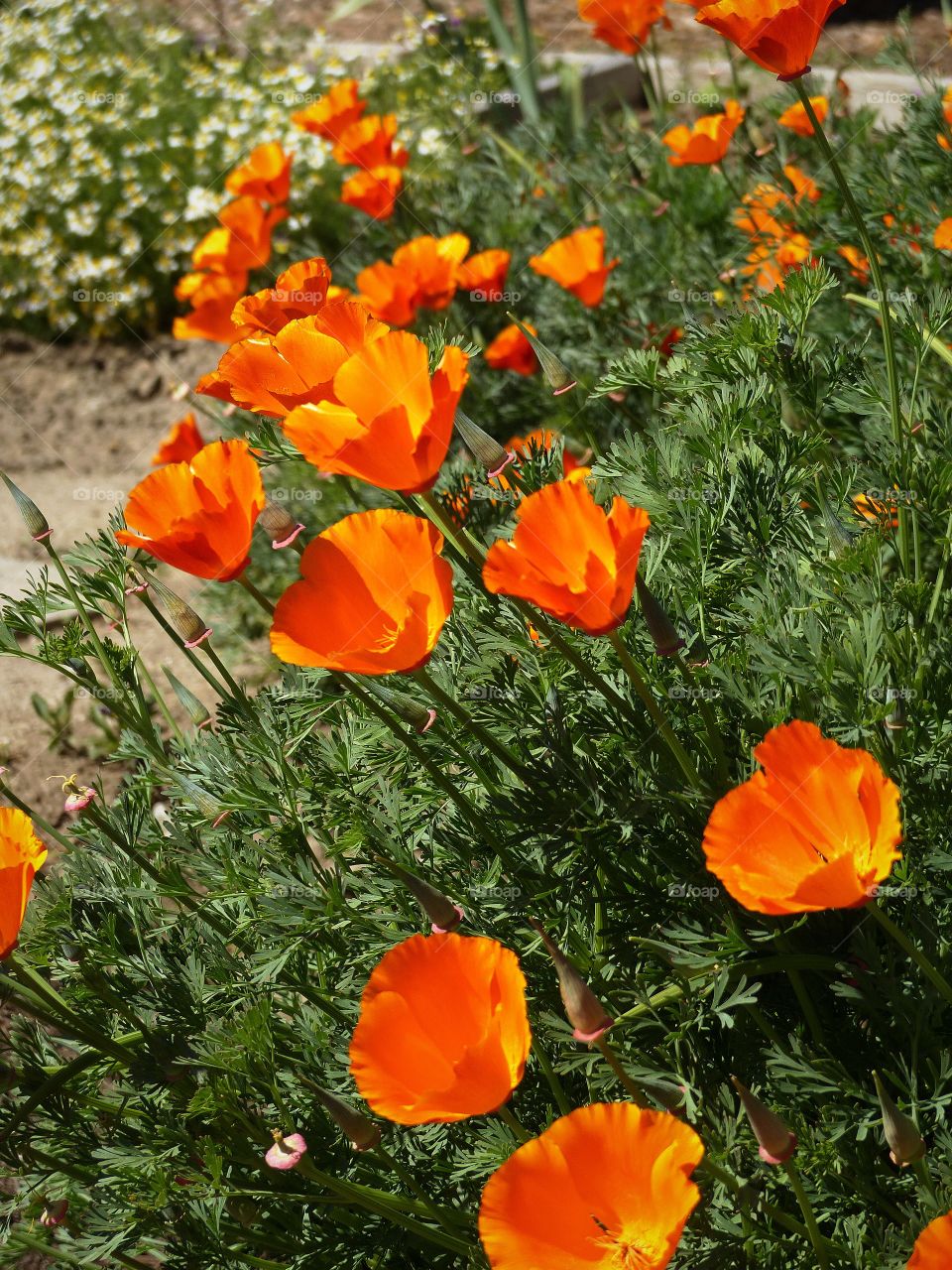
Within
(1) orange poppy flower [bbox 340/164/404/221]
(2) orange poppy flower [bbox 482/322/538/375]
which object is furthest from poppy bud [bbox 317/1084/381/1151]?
(1) orange poppy flower [bbox 340/164/404/221]

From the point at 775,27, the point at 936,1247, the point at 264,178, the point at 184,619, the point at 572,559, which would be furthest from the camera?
the point at 264,178

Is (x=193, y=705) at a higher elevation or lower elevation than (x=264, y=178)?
lower

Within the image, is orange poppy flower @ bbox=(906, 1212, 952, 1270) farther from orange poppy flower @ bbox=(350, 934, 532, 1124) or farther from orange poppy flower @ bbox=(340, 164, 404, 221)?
orange poppy flower @ bbox=(340, 164, 404, 221)

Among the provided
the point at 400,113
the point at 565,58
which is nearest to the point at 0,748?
the point at 400,113

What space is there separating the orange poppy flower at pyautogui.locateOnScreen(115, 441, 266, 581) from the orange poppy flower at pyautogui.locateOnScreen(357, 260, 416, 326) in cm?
125

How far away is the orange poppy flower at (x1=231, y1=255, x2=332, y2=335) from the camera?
154cm

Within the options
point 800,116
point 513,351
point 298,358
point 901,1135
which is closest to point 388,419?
point 298,358

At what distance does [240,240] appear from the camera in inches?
117

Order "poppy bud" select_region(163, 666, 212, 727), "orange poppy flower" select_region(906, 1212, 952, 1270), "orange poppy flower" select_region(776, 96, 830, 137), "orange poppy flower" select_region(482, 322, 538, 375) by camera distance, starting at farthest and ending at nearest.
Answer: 1. "orange poppy flower" select_region(482, 322, 538, 375)
2. "orange poppy flower" select_region(776, 96, 830, 137)
3. "poppy bud" select_region(163, 666, 212, 727)
4. "orange poppy flower" select_region(906, 1212, 952, 1270)

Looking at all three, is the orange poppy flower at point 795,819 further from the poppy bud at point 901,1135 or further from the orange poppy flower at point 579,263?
the orange poppy flower at point 579,263

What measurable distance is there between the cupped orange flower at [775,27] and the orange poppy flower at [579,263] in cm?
105

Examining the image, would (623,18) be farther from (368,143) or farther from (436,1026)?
(436,1026)

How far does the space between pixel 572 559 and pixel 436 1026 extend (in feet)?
1.53

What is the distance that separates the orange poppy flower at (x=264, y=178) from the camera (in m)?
3.10
